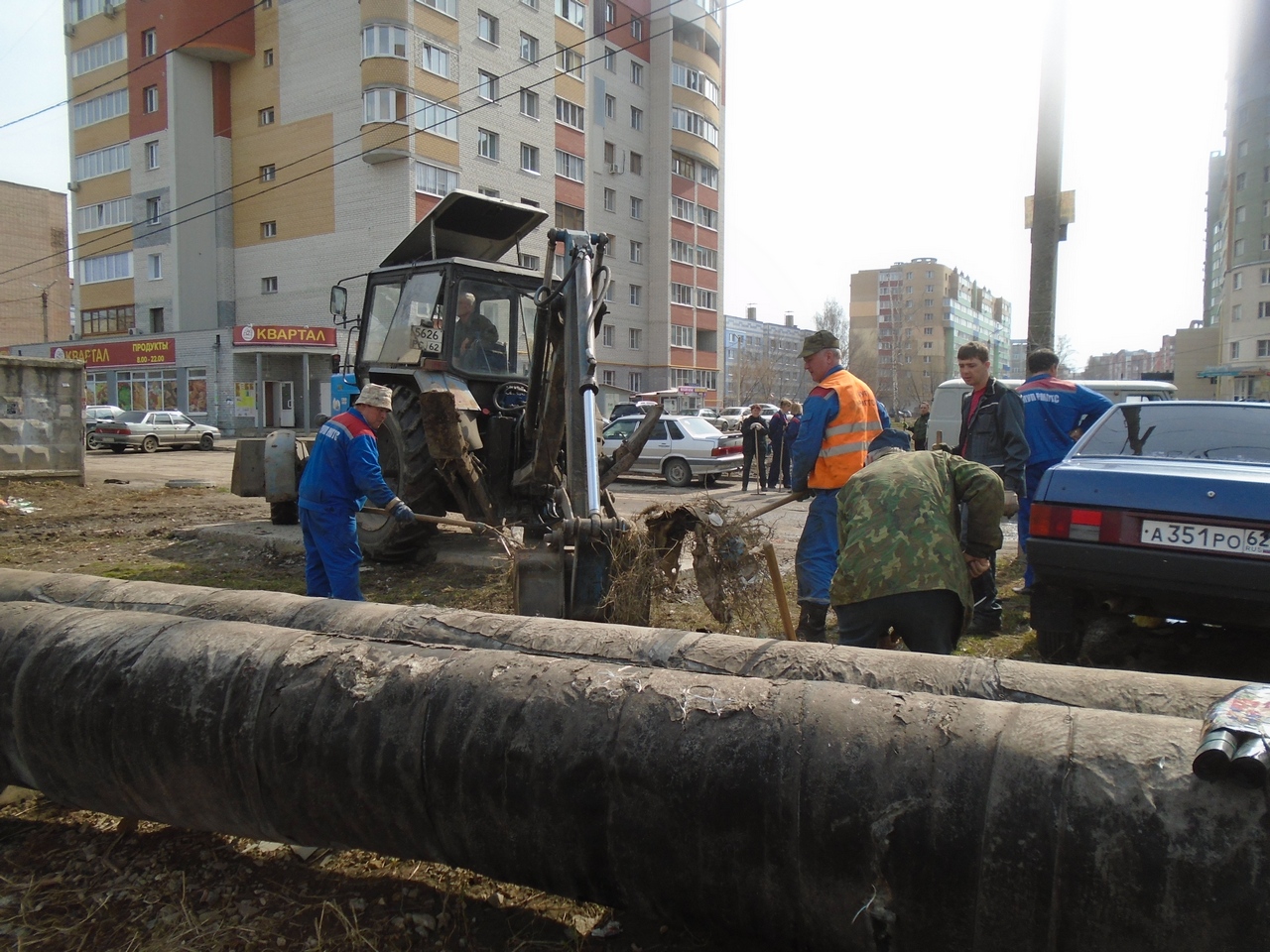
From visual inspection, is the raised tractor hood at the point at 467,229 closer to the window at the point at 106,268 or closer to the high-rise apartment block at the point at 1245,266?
the window at the point at 106,268

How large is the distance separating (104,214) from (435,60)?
18627 mm

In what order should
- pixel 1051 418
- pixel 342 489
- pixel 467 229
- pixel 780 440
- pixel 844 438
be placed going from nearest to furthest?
1. pixel 844 438
2. pixel 342 489
3. pixel 1051 418
4. pixel 467 229
5. pixel 780 440

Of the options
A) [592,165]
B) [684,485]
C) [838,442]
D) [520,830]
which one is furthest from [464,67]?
[520,830]

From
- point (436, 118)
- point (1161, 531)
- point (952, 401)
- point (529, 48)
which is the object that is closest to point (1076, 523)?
point (1161, 531)

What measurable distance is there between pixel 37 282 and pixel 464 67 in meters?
39.2

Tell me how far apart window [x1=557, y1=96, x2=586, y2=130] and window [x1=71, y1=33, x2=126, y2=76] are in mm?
19230

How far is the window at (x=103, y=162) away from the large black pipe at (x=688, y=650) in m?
44.0

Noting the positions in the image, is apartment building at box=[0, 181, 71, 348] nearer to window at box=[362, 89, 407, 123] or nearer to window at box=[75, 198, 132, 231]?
window at box=[75, 198, 132, 231]

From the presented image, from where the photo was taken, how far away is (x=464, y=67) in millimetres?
34781

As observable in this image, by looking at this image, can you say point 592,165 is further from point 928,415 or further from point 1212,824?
point 1212,824

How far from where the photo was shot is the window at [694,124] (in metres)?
46.2

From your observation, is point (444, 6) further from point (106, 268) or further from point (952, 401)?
point (952, 401)

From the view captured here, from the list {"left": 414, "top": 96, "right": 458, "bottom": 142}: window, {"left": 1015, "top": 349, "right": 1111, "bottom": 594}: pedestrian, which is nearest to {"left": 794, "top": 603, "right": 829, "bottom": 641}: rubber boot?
{"left": 1015, "top": 349, "right": 1111, "bottom": 594}: pedestrian

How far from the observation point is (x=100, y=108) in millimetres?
40219
